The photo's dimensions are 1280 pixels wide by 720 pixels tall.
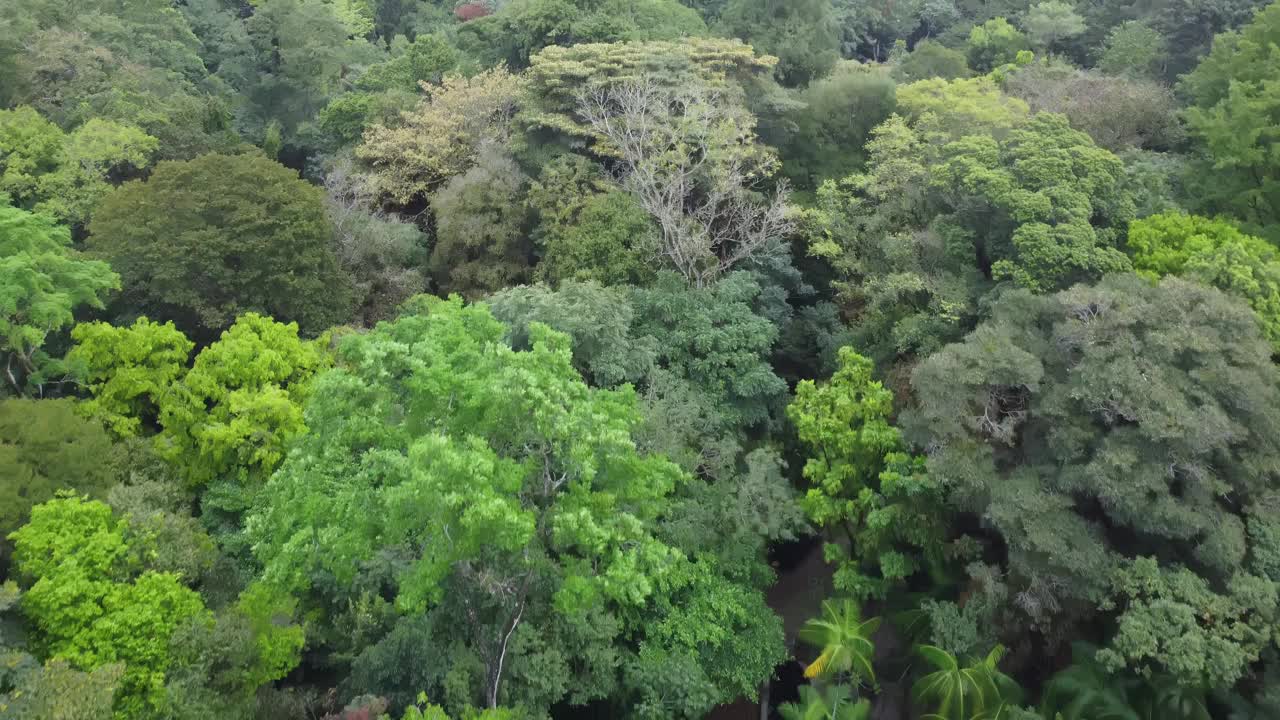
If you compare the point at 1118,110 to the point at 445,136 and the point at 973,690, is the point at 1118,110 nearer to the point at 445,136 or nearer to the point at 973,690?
the point at 973,690

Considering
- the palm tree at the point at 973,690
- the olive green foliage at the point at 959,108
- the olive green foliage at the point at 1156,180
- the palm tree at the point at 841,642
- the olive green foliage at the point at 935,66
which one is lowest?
the palm tree at the point at 841,642

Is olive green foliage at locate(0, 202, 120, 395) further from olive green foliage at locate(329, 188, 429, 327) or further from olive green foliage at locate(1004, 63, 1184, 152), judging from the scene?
olive green foliage at locate(1004, 63, 1184, 152)

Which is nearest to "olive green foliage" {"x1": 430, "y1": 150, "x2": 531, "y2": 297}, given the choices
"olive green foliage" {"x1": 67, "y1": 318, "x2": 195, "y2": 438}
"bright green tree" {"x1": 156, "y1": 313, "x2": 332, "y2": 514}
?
"bright green tree" {"x1": 156, "y1": 313, "x2": 332, "y2": 514}

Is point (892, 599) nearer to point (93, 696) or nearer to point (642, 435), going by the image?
point (642, 435)

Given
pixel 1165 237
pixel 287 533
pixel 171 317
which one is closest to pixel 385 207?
pixel 171 317

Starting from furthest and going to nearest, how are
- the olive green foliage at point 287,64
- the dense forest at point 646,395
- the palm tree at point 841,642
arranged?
the olive green foliage at point 287,64 → the palm tree at point 841,642 → the dense forest at point 646,395

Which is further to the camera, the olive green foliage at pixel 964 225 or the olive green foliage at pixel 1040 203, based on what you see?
the olive green foliage at pixel 964 225

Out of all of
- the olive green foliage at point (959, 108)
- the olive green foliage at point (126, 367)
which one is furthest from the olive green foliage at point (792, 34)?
the olive green foliage at point (126, 367)

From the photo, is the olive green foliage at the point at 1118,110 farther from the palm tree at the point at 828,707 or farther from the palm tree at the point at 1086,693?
the palm tree at the point at 828,707
